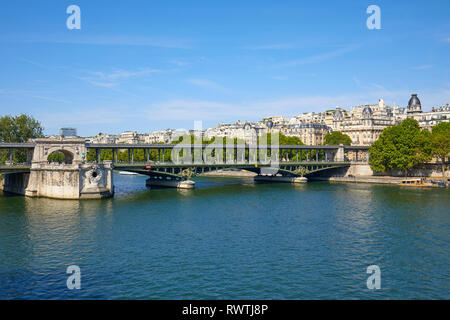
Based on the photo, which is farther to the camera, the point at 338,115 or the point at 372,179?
the point at 338,115

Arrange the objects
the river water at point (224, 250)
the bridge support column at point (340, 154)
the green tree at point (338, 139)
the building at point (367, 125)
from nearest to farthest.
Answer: the river water at point (224, 250) → the bridge support column at point (340, 154) → the green tree at point (338, 139) → the building at point (367, 125)

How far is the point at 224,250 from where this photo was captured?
25578 millimetres

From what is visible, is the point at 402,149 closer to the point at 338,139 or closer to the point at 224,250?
the point at 338,139

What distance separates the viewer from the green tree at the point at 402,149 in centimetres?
7081

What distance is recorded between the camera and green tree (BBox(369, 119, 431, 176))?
70812mm

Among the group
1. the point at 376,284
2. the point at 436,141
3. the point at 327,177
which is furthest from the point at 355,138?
the point at 376,284

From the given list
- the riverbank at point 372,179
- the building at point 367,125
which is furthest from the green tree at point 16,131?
the building at point 367,125

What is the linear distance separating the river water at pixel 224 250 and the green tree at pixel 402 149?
27276 mm

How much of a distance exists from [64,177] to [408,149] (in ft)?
182

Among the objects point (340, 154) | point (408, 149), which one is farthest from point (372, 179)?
point (340, 154)

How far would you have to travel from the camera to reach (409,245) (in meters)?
27.0

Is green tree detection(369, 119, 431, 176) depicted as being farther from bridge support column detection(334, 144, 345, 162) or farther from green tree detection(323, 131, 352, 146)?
green tree detection(323, 131, 352, 146)

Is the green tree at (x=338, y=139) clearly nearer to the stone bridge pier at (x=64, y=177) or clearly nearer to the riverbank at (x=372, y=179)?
the riverbank at (x=372, y=179)
